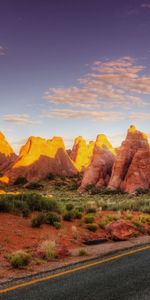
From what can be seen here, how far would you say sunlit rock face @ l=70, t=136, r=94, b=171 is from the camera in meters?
130

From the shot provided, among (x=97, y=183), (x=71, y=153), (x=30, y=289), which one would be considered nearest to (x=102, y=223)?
(x=30, y=289)

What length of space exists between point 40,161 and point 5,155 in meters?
23.8

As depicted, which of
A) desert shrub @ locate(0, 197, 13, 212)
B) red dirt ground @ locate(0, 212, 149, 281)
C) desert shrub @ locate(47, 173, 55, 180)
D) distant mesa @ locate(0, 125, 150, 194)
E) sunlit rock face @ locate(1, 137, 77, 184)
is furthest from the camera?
desert shrub @ locate(47, 173, 55, 180)

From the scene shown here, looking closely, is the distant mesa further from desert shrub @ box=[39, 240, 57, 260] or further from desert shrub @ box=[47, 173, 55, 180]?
desert shrub @ box=[39, 240, 57, 260]

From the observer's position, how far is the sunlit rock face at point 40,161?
90.1 meters

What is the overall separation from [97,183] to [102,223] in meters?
52.2

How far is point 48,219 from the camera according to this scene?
55.6ft

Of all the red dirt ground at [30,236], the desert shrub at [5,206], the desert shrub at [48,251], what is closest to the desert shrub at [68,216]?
the red dirt ground at [30,236]

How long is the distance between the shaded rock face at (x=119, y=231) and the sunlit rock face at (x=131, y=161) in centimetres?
4341

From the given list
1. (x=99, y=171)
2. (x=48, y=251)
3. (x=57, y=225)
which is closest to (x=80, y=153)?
(x=99, y=171)

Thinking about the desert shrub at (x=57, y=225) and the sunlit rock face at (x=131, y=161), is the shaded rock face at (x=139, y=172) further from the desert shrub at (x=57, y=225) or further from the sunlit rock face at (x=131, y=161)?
the desert shrub at (x=57, y=225)

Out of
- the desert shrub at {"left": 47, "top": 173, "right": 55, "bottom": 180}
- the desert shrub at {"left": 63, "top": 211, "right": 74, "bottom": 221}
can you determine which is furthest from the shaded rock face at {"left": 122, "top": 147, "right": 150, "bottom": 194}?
the desert shrub at {"left": 63, "top": 211, "right": 74, "bottom": 221}

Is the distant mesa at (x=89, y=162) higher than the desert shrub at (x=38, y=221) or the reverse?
higher

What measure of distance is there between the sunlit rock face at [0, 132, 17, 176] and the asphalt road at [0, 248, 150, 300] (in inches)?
3886
